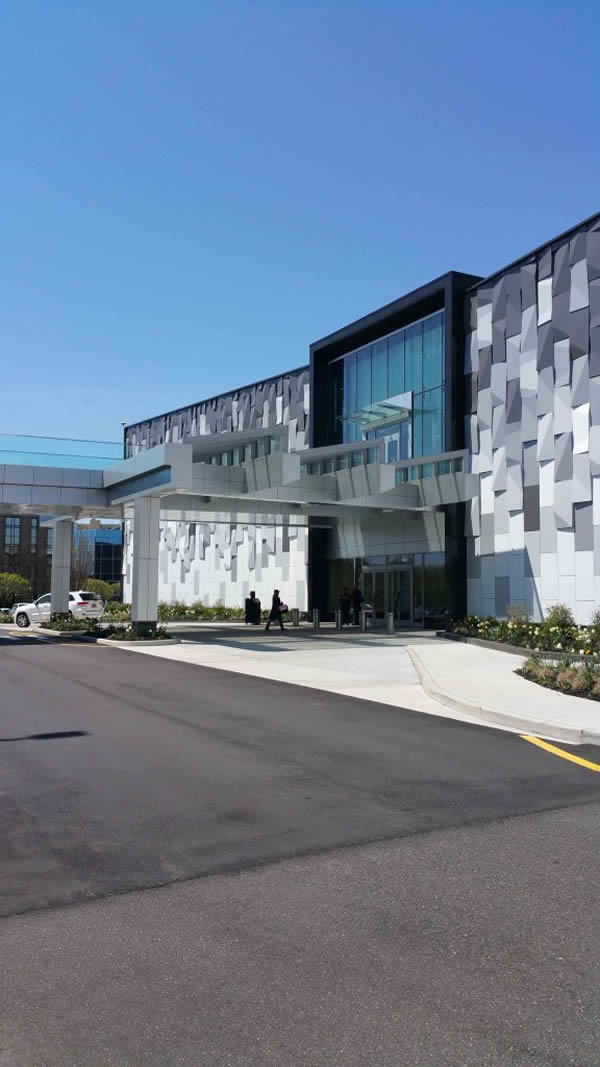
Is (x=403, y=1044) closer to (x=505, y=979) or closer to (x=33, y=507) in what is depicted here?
(x=505, y=979)

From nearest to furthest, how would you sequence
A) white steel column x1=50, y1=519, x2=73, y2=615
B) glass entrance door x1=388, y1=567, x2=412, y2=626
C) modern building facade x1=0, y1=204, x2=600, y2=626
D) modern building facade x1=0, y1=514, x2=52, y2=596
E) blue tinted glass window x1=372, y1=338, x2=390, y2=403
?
modern building facade x1=0, y1=204, x2=600, y2=626 → white steel column x1=50, y1=519, x2=73, y2=615 → glass entrance door x1=388, y1=567, x2=412, y2=626 → blue tinted glass window x1=372, y1=338, x2=390, y2=403 → modern building facade x1=0, y1=514, x2=52, y2=596

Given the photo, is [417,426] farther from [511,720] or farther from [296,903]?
[296,903]

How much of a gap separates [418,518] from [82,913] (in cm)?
2949

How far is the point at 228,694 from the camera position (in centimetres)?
1409

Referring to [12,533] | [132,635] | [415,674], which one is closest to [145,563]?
[132,635]

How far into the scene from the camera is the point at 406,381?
3438cm

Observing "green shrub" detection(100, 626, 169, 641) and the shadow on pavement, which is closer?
the shadow on pavement

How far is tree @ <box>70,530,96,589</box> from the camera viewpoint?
61.5m

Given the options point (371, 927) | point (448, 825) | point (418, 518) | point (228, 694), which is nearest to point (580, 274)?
point (418, 518)

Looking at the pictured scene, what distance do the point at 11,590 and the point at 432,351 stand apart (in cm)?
3823

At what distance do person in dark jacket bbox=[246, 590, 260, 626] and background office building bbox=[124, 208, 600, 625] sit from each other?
11.0 feet

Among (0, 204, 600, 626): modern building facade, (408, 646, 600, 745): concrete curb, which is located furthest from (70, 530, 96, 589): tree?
(408, 646, 600, 745): concrete curb

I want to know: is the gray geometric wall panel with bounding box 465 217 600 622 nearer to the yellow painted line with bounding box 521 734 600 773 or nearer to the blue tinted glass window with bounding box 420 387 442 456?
the blue tinted glass window with bounding box 420 387 442 456

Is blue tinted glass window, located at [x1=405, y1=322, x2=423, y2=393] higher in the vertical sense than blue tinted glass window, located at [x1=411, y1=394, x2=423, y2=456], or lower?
higher
